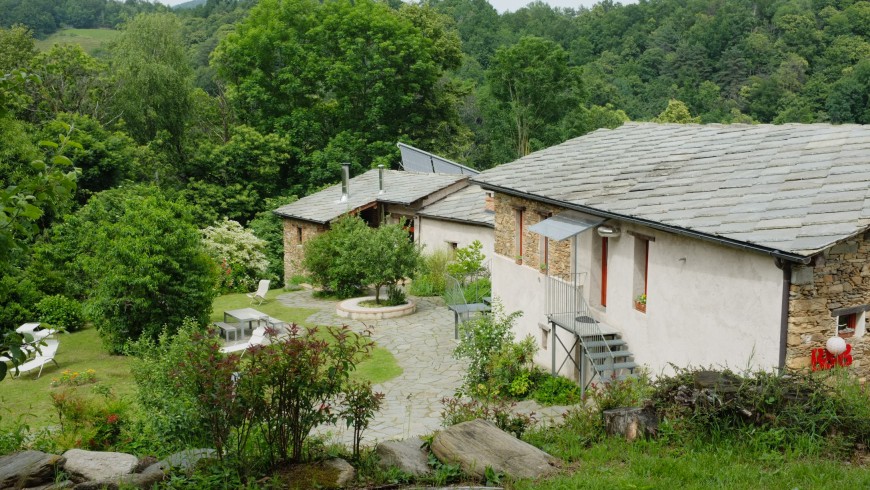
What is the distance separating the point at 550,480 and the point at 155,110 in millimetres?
36304

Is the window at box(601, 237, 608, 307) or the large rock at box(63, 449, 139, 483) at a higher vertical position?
the window at box(601, 237, 608, 307)

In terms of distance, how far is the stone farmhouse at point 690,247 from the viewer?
9.95 m

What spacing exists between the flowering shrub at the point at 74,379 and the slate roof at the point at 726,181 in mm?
9472

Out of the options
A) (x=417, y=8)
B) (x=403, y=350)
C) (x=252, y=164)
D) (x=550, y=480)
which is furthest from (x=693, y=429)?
(x=417, y=8)

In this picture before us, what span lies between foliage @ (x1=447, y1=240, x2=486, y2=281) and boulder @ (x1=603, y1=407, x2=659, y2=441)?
14.8 metres

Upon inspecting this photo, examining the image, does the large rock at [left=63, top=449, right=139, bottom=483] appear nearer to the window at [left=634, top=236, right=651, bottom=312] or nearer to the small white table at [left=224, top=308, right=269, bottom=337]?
the window at [left=634, top=236, right=651, bottom=312]

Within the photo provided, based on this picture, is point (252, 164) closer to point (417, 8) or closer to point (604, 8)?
point (417, 8)

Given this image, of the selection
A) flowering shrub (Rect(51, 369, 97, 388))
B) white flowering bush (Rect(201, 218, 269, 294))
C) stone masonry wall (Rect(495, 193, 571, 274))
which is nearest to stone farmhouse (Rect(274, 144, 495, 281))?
white flowering bush (Rect(201, 218, 269, 294))

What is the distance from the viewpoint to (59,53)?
Result: 125 ft

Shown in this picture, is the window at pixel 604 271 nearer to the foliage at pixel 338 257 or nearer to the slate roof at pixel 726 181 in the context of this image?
the slate roof at pixel 726 181

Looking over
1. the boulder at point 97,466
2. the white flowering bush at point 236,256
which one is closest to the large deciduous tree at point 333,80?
the white flowering bush at point 236,256

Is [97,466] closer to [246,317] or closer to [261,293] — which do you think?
[246,317]

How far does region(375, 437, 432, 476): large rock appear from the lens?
7.01m

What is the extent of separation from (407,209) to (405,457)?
2206 centimetres
